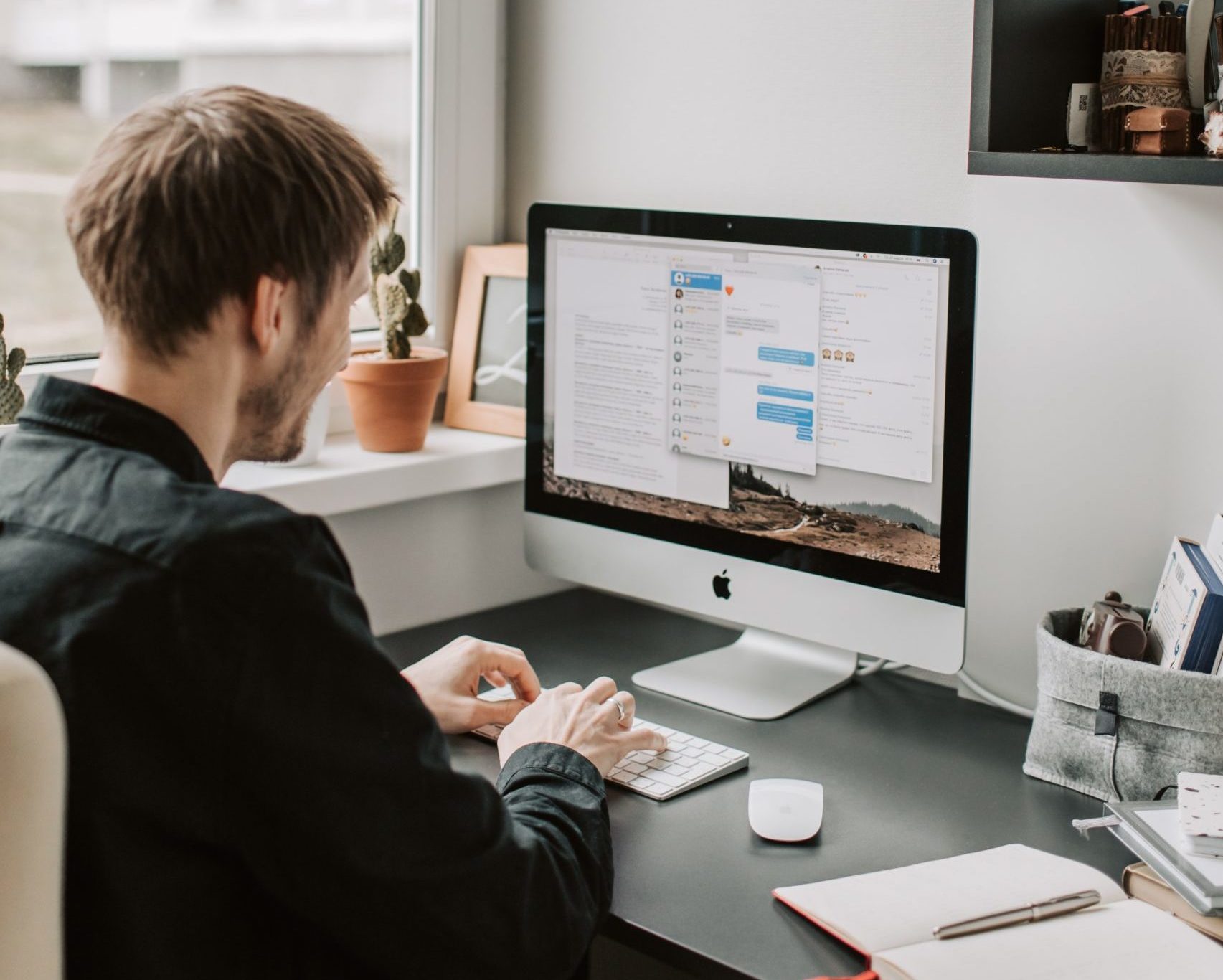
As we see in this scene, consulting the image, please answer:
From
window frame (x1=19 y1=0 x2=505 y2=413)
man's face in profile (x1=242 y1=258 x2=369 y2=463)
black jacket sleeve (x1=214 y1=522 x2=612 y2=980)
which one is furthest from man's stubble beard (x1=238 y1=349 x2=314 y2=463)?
window frame (x1=19 y1=0 x2=505 y2=413)

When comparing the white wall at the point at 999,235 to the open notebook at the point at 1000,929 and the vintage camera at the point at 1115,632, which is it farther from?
the open notebook at the point at 1000,929

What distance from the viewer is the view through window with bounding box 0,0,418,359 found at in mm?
1678

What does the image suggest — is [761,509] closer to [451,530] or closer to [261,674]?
[451,530]

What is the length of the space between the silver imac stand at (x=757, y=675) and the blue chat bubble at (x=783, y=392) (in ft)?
1.15

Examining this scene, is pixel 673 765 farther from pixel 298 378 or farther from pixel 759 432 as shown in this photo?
pixel 298 378

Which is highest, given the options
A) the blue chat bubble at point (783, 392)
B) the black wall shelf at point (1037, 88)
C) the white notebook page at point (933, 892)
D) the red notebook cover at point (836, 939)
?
the black wall shelf at point (1037, 88)

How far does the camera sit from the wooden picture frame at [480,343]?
2092mm

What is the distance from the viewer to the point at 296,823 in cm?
91

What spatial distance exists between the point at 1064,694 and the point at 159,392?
35.6 inches

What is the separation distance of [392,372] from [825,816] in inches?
35.0

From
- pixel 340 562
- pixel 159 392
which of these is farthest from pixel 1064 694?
pixel 159 392

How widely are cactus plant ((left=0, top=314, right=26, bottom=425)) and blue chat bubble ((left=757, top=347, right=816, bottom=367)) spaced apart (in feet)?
2.69

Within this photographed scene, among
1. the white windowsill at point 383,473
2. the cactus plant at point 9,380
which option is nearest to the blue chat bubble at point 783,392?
the white windowsill at point 383,473

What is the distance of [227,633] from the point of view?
879 mm
